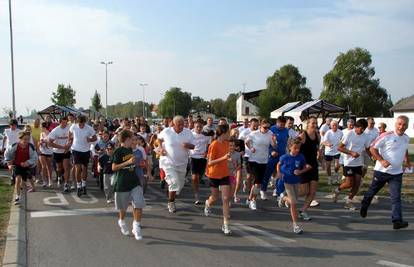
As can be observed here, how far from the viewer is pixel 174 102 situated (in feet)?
365

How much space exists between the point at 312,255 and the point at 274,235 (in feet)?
3.62

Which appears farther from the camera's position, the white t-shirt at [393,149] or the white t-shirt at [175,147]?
the white t-shirt at [175,147]

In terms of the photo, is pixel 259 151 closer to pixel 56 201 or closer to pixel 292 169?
pixel 292 169

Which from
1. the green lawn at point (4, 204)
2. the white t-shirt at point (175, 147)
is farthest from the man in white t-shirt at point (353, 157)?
the green lawn at point (4, 204)

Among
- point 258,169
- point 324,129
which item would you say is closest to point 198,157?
point 258,169

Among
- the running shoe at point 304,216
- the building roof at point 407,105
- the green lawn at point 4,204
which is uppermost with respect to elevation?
the building roof at point 407,105

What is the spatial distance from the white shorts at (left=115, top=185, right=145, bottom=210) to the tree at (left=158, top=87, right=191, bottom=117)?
4061 inches

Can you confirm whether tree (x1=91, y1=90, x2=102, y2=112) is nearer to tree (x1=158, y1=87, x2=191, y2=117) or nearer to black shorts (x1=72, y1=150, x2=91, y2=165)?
tree (x1=158, y1=87, x2=191, y2=117)

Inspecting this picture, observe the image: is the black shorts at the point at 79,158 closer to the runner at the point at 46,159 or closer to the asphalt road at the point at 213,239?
the asphalt road at the point at 213,239

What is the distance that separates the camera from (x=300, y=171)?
7422 millimetres

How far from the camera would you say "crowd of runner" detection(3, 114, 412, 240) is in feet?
23.0

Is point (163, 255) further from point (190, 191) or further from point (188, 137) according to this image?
point (190, 191)

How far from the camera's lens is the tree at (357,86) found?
64.5m

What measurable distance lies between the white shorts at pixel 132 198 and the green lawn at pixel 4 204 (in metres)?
1.62
